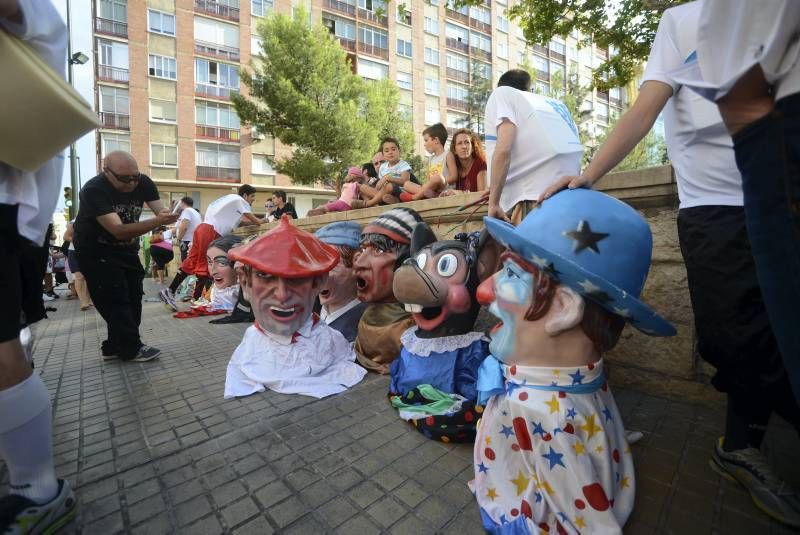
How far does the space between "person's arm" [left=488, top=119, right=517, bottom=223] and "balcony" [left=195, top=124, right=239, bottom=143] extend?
2594cm

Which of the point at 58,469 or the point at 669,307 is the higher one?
the point at 669,307

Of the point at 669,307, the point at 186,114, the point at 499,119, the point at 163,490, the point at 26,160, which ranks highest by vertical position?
the point at 186,114

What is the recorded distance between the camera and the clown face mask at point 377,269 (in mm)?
3186

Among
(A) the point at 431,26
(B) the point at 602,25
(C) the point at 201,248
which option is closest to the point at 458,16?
(A) the point at 431,26

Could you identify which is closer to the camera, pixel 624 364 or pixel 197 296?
pixel 624 364

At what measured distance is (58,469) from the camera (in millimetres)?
1988

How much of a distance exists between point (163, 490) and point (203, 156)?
26040 mm

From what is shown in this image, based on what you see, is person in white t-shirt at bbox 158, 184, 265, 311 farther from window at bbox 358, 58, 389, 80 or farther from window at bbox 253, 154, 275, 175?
window at bbox 358, 58, 389, 80

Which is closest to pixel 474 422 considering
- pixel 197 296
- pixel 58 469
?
pixel 58 469

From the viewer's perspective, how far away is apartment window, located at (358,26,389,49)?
90.5 ft

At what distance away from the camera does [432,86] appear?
3020cm

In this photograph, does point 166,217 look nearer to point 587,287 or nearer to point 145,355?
point 145,355

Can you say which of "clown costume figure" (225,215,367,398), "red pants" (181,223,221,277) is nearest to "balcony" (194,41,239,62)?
"red pants" (181,223,221,277)

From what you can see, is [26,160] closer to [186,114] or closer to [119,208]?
[119,208]
